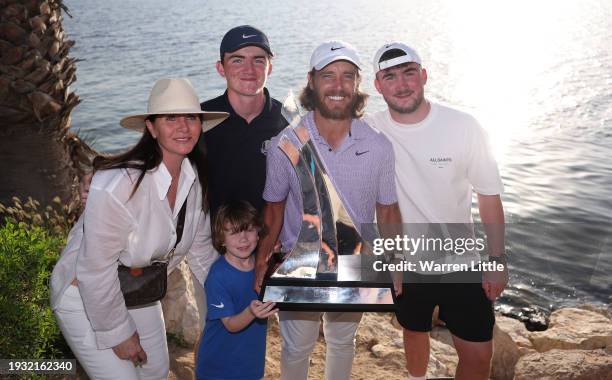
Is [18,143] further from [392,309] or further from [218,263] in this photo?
A: [392,309]

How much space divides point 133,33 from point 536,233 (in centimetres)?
4643

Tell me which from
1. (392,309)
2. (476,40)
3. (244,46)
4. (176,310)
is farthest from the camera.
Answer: (476,40)

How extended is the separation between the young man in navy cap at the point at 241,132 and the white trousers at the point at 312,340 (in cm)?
84

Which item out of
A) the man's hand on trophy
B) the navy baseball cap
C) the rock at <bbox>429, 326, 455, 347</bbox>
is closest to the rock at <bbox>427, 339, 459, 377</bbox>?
the rock at <bbox>429, 326, 455, 347</bbox>

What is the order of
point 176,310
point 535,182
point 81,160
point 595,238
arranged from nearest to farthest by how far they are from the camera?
point 176,310, point 81,160, point 595,238, point 535,182

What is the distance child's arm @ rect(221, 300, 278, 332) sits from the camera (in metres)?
3.34

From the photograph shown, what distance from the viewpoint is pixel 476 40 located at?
50156 millimetres

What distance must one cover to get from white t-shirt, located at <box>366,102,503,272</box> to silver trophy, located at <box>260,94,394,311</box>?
44 centimetres

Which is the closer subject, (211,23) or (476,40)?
(476,40)

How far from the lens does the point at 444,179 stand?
392 centimetres

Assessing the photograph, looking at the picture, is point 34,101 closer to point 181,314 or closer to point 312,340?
point 181,314

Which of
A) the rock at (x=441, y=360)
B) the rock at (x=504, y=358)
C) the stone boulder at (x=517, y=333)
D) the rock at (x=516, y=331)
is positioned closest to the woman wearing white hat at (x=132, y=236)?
the rock at (x=441, y=360)

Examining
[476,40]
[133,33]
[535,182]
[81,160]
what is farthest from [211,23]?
[81,160]

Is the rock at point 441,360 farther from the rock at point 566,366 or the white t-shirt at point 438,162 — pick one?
the white t-shirt at point 438,162
